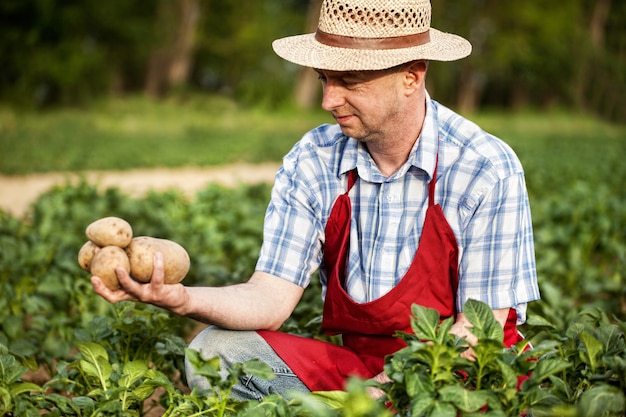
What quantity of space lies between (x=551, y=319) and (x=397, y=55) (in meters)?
1.54

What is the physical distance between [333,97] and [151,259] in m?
0.75

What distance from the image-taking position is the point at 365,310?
9.04 feet

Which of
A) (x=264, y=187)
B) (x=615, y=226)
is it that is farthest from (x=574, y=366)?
(x=264, y=187)

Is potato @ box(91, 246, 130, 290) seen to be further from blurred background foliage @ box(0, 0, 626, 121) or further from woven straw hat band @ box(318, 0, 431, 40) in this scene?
blurred background foliage @ box(0, 0, 626, 121)

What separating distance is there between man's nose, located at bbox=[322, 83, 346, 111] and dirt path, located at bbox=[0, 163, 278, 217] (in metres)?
5.62

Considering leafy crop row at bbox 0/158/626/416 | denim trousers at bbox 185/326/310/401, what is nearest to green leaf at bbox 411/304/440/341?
leafy crop row at bbox 0/158/626/416

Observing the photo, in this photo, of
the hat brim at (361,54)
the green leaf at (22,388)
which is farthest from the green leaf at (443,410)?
the green leaf at (22,388)

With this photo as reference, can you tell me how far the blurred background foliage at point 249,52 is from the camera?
2092 cm

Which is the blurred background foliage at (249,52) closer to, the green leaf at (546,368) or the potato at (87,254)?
the potato at (87,254)

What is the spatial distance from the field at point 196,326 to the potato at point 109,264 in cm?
31

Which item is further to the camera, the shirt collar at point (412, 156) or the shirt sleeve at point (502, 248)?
the shirt collar at point (412, 156)

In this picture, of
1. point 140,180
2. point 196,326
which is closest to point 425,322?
point 196,326

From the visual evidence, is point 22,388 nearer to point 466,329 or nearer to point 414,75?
point 466,329

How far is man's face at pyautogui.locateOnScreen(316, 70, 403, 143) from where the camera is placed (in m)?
2.69
